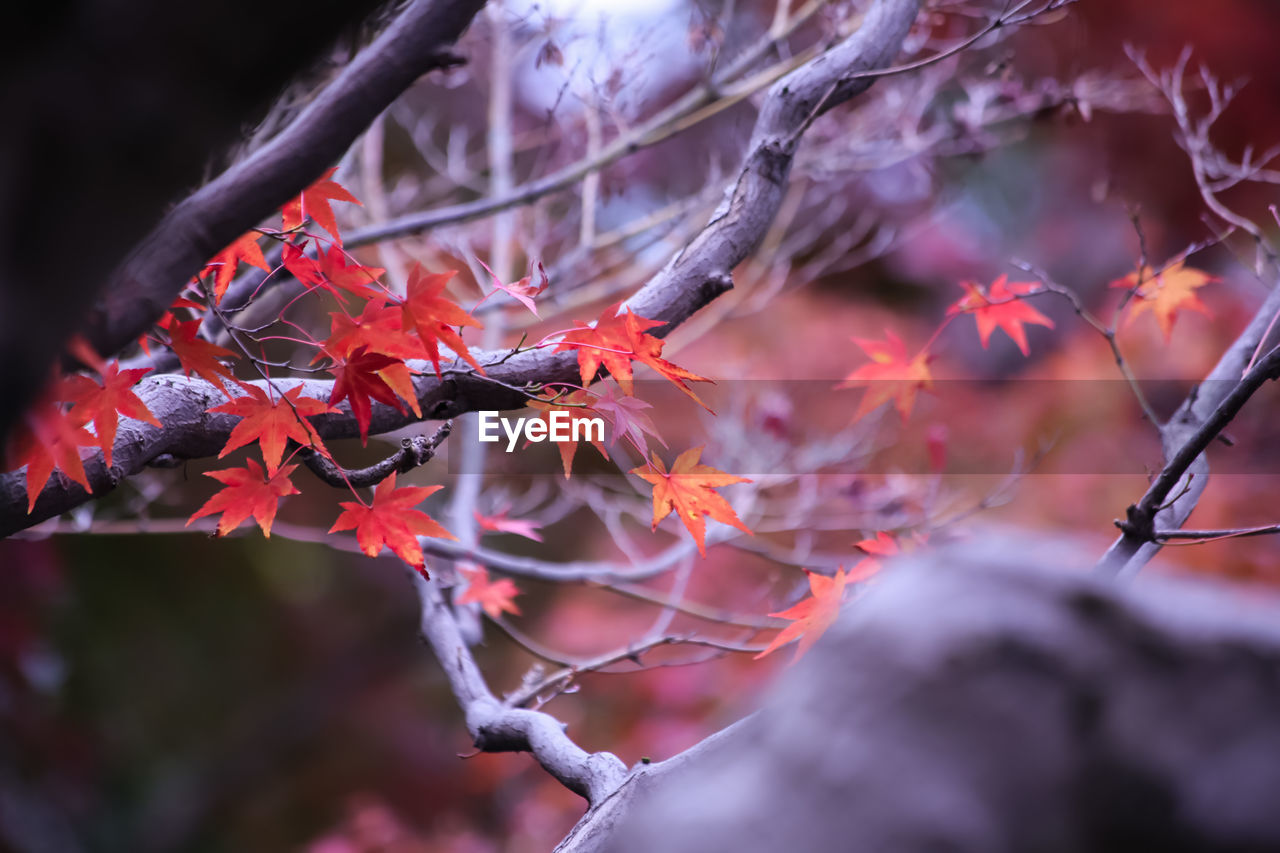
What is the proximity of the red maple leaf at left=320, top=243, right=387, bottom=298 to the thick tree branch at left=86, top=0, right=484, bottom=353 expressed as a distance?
0.26 meters

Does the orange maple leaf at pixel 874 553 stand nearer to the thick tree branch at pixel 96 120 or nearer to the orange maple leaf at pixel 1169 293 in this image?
the orange maple leaf at pixel 1169 293

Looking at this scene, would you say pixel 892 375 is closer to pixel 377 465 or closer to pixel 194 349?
pixel 377 465

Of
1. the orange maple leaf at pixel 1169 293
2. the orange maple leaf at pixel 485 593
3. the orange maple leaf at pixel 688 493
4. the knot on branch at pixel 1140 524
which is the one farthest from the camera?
the orange maple leaf at pixel 485 593

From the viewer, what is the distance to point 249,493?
114 cm

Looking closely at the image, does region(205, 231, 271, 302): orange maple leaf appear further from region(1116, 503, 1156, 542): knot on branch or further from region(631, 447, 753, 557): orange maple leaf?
region(1116, 503, 1156, 542): knot on branch

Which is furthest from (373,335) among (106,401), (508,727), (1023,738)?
(1023,738)

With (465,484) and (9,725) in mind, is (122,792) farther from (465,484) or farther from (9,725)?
(465,484)

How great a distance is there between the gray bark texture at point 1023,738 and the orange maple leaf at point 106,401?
74 centimetres

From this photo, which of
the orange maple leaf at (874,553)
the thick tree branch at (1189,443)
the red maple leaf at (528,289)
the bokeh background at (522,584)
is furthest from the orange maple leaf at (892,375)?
the bokeh background at (522,584)

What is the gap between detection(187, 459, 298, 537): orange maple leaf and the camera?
44.0 inches

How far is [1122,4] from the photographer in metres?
4.35

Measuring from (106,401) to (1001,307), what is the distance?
1480 mm

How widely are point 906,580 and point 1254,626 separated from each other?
0.26 m

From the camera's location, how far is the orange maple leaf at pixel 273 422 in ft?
3.36
